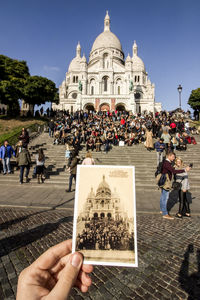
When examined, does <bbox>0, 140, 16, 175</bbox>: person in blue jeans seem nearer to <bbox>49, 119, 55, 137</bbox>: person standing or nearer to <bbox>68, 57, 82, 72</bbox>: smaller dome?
<bbox>49, 119, 55, 137</bbox>: person standing

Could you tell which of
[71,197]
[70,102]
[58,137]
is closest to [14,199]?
[71,197]

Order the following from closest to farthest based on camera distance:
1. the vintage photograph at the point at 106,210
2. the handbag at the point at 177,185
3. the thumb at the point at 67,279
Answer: the thumb at the point at 67,279 < the vintage photograph at the point at 106,210 < the handbag at the point at 177,185

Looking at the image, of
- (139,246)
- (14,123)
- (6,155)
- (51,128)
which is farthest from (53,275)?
(14,123)

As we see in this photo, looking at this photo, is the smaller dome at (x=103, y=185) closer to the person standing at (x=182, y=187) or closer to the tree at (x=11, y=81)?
the person standing at (x=182, y=187)

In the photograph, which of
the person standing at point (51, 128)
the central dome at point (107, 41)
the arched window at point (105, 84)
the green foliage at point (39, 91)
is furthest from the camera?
the central dome at point (107, 41)

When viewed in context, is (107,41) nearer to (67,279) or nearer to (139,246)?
(139,246)

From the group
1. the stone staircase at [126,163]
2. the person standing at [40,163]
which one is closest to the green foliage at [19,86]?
the stone staircase at [126,163]

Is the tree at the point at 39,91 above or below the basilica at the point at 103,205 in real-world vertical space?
above
